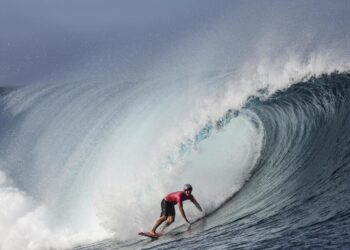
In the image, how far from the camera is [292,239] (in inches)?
233

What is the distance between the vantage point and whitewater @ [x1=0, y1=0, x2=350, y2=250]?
Result: 8047 mm

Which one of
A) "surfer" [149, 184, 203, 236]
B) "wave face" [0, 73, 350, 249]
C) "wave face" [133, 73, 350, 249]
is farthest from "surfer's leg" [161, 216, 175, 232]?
"wave face" [133, 73, 350, 249]

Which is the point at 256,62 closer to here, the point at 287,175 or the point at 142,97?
the point at 287,175

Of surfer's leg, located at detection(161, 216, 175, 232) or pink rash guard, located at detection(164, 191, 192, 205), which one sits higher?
pink rash guard, located at detection(164, 191, 192, 205)

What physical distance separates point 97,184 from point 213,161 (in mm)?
4872

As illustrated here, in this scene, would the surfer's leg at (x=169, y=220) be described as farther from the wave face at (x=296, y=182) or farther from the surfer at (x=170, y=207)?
the wave face at (x=296, y=182)

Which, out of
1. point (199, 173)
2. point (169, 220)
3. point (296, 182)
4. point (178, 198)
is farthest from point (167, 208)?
point (199, 173)

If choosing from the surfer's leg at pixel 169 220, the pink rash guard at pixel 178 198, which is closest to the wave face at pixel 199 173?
the surfer's leg at pixel 169 220

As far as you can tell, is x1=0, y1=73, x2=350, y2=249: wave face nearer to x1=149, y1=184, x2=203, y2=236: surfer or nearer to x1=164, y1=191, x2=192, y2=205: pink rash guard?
x1=149, y1=184, x2=203, y2=236: surfer

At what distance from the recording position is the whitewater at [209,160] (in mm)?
8047

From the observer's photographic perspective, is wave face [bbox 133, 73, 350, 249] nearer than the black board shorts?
Yes

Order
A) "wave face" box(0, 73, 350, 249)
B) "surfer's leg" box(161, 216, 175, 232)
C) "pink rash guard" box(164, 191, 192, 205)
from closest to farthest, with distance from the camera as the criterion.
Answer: "wave face" box(0, 73, 350, 249), "pink rash guard" box(164, 191, 192, 205), "surfer's leg" box(161, 216, 175, 232)

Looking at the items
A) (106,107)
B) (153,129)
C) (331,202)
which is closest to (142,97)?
(106,107)

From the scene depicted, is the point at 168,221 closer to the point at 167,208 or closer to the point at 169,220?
the point at 169,220
